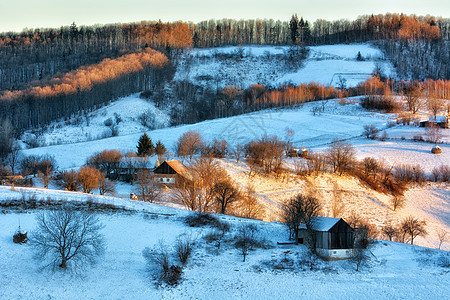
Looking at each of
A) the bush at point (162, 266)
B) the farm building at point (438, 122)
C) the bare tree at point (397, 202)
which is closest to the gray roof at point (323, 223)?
the bush at point (162, 266)

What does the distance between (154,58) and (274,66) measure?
125 feet

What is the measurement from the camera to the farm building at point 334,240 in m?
29.2

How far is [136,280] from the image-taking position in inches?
931

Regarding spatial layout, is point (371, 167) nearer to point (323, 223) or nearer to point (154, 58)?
point (323, 223)

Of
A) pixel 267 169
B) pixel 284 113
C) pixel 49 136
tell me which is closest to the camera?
pixel 267 169

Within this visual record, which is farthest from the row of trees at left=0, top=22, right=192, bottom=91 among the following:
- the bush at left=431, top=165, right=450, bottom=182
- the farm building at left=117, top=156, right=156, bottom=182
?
the bush at left=431, top=165, right=450, bottom=182

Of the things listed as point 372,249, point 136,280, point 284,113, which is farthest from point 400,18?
point 136,280

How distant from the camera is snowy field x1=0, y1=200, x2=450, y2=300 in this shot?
22516 mm

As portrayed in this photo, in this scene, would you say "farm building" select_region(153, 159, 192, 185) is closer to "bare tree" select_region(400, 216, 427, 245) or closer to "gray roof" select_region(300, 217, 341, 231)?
"gray roof" select_region(300, 217, 341, 231)

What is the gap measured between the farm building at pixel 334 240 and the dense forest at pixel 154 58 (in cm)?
7068

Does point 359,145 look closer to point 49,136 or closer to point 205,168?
point 205,168

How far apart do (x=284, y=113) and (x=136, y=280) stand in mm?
69370

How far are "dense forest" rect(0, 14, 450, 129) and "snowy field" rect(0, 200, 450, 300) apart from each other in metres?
68.8

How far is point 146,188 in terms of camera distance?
45625mm
